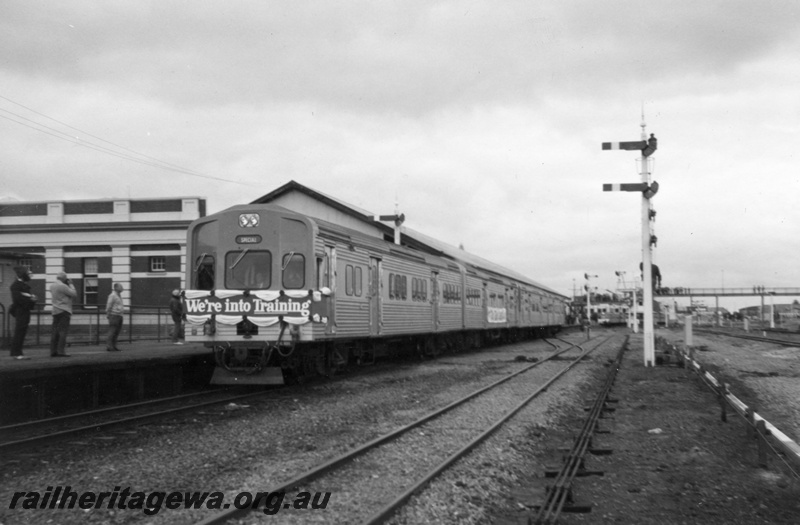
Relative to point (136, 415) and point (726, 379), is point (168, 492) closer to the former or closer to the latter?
point (136, 415)

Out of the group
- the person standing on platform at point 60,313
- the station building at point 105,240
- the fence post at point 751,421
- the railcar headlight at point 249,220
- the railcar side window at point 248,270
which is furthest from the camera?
the station building at point 105,240

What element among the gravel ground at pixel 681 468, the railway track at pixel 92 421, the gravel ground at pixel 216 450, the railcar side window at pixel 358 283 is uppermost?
the railcar side window at pixel 358 283

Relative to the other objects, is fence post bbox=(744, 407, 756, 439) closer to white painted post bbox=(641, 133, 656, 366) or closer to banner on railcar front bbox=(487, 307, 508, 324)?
white painted post bbox=(641, 133, 656, 366)

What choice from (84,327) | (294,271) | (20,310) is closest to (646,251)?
(294,271)

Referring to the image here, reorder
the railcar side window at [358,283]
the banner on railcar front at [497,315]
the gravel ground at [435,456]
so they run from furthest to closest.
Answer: the banner on railcar front at [497,315]
the railcar side window at [358,283]
the gravel ground at [435,456]

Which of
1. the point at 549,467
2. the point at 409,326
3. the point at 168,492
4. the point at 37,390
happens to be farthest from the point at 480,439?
the point at 409,326

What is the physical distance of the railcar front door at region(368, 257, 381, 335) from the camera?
1651cm

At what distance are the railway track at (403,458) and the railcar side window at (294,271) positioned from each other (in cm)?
356

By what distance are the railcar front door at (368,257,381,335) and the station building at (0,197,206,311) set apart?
60.7 feet

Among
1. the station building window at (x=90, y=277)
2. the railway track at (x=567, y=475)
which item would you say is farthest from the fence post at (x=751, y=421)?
the station building window at (x=90, y=277)

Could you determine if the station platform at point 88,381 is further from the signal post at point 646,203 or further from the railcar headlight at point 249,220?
the signal post at point 646,203

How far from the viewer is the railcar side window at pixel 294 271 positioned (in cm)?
1316

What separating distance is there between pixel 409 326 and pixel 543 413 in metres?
8.25

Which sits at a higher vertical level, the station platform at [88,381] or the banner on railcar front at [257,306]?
the banner on railcar front at [257,306]
